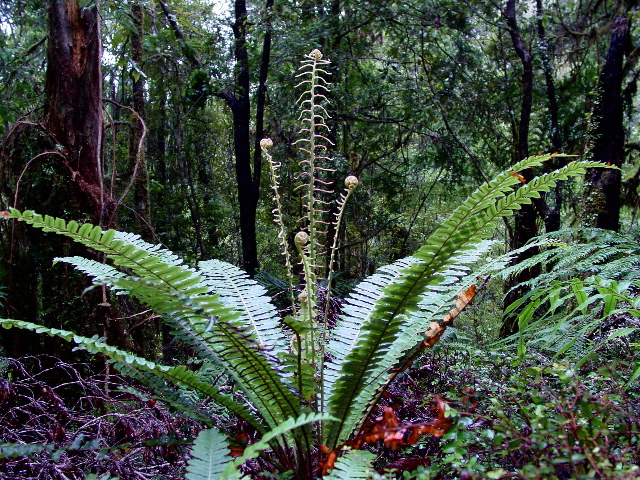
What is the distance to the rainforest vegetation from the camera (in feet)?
3.73

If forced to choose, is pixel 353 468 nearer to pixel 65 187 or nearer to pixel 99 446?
pixel 99 446

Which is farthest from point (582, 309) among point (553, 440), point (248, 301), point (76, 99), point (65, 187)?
point (76, 99)

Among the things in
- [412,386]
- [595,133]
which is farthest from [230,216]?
[412,386]

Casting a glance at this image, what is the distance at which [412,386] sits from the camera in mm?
1778

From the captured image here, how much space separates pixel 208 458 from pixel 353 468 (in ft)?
1.05

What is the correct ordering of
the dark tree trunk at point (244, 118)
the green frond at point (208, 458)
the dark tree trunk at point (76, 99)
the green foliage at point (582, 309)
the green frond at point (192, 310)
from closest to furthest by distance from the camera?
the green frond at point (208, 458), the green frond at point (192, 310), the green foliage at point (582, 309), the dark tree trunk at point (76, 99), the dark tree trunk at point (244, 118)

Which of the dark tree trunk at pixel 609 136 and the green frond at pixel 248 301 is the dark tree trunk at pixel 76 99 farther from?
the dark tree trunk at pixel 609 136

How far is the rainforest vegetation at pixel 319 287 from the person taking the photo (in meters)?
1.14

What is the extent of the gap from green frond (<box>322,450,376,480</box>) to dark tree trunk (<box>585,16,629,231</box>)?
4016 millimetres


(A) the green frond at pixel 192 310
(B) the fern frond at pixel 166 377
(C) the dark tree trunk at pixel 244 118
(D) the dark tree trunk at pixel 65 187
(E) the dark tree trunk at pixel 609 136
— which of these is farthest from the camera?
(C) the dark tree trunk at pixel 244 118

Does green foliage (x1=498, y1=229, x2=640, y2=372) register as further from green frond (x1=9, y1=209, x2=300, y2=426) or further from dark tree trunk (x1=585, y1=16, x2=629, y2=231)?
dark tree trunk (x1=585, y1=16, x2=629, y2=231)

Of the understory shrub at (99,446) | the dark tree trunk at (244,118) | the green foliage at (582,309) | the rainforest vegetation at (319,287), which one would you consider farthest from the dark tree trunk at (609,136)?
the understory shrub at (99,446)

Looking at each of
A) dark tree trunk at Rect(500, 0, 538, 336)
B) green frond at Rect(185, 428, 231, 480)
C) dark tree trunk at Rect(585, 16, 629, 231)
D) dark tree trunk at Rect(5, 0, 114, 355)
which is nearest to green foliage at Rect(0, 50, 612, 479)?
green frond at Rect(185, 428, 231, 480)

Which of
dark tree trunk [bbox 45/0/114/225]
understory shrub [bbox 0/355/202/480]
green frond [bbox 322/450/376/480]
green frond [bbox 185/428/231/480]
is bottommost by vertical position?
understory shrub [bbox 0/355/202/480]
